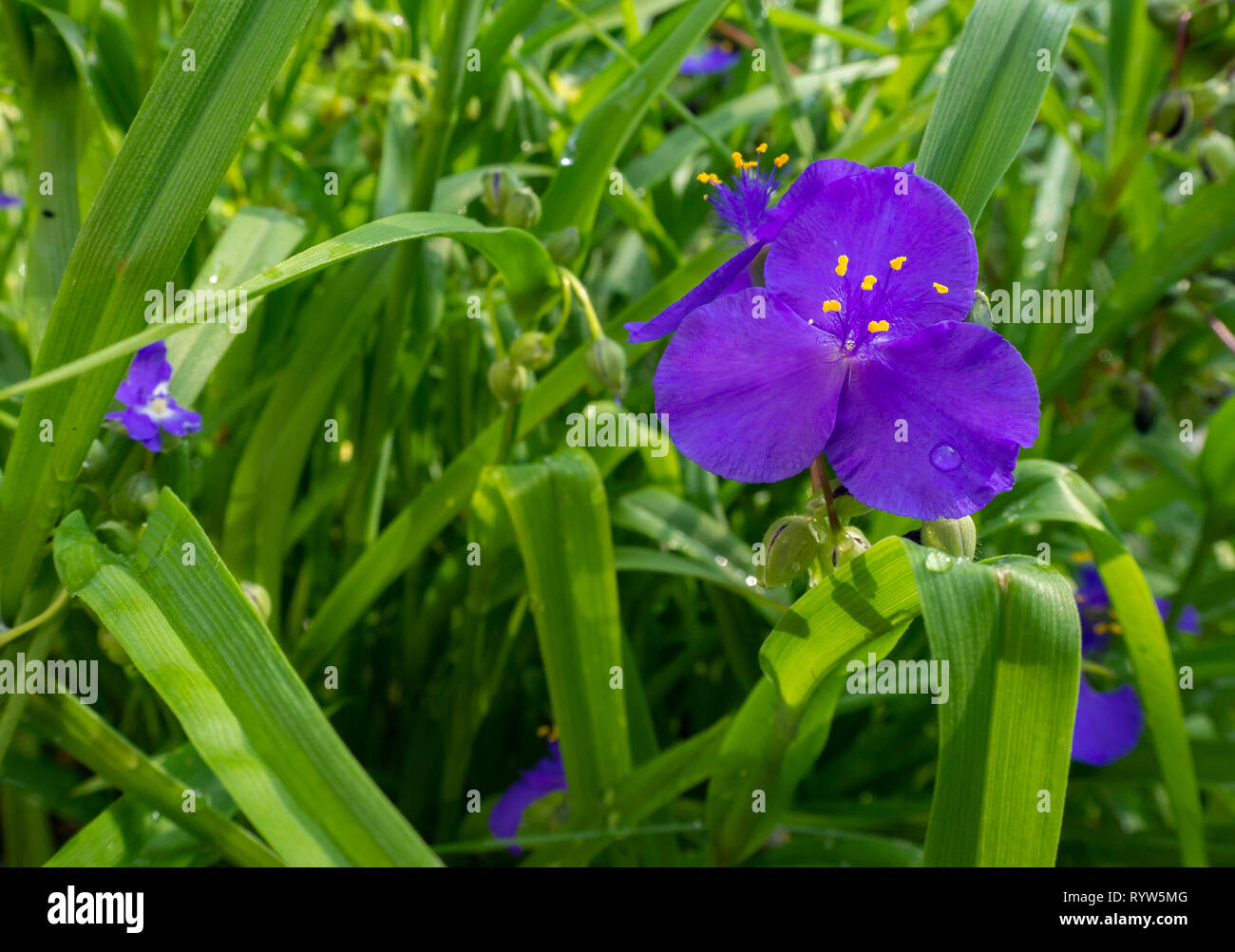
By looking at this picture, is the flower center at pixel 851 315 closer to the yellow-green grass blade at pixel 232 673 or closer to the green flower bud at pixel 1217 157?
the yellow-green grass blade at pixel 232 673

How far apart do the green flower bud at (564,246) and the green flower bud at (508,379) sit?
3.9 inches

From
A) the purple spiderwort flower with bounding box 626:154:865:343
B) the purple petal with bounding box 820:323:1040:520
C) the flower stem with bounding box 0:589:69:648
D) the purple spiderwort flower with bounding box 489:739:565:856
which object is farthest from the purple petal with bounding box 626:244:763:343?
the purple spiderwort flower with bounding box 489:739:565:856

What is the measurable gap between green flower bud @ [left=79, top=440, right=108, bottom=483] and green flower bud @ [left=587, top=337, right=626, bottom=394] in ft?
1.25

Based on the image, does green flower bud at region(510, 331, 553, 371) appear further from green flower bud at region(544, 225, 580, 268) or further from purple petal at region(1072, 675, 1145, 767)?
purple petal at region(1072, 675, 1145, 767)

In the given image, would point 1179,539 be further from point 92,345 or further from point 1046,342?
point 92,345

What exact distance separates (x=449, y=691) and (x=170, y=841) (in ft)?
1.12

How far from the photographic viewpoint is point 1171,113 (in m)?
1.02

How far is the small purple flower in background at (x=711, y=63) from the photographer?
1586 millimetres

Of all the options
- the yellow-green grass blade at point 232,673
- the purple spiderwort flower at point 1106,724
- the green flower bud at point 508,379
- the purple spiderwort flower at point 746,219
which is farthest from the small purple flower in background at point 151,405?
the purple spiderwort flower at point 1106,724

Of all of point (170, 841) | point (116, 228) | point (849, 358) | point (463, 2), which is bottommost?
point (170, 841)

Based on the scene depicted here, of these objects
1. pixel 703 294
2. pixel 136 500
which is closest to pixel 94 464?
pixel 136 500

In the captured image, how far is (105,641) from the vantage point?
0.72 meters

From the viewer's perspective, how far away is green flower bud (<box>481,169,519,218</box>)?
31.8 inches

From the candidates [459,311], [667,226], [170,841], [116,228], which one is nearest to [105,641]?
[170,841]
